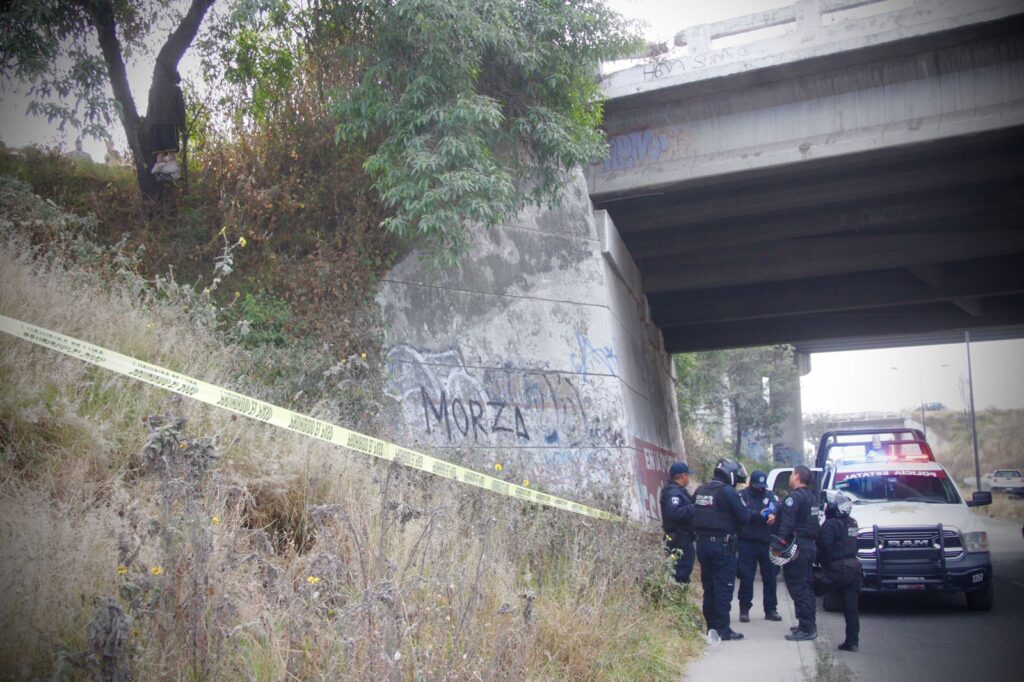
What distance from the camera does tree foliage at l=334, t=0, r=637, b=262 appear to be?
10688 mm

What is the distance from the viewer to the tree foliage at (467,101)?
10.7m

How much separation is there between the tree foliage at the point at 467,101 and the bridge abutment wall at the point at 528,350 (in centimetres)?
120

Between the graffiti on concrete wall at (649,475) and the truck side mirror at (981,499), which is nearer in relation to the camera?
the truck side mirror at (981,499)

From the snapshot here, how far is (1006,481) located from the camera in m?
49.4

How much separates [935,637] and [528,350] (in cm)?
643

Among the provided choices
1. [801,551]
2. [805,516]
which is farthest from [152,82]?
[801,551]

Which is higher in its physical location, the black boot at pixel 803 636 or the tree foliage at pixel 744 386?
the tree foliage at pixel 744 386

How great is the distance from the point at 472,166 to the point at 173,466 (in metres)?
7.01

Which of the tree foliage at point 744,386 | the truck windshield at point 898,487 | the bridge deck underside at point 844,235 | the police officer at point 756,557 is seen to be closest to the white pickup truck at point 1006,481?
the tree foliage at point 744,386

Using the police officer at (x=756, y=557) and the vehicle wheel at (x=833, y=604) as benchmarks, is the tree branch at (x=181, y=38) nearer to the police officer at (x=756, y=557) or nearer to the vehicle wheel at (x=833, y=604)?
the police officer at (x=756, y=557)

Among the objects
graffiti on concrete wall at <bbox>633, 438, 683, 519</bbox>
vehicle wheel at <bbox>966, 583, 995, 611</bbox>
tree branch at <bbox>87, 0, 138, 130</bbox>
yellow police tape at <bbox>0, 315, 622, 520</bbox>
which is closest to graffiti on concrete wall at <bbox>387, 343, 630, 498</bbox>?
graffiti on concrete wall at <bbox>633, 438, 683, 519</bbox>

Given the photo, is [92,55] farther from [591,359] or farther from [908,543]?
[908,543]

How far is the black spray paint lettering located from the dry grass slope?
9.76ft

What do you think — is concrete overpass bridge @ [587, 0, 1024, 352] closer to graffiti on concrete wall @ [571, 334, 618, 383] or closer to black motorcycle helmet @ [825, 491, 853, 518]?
graffiti on concrete wall @ [571, 334, 618, 383]
